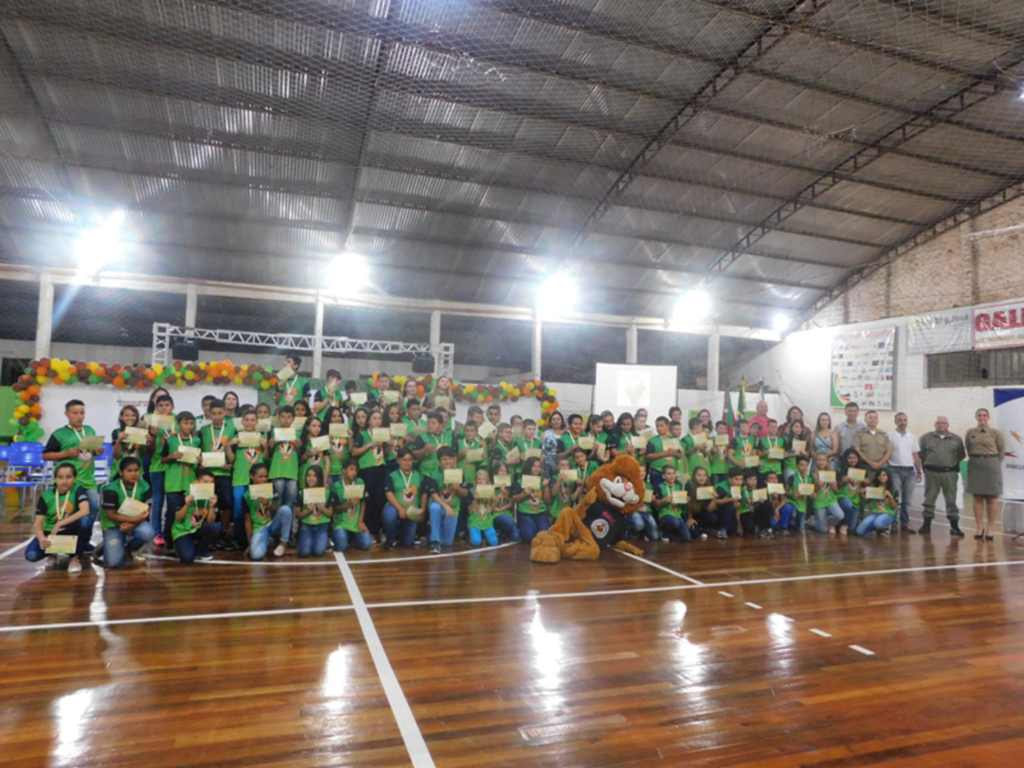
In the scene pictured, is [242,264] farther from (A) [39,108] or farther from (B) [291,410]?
(B) [291,410]

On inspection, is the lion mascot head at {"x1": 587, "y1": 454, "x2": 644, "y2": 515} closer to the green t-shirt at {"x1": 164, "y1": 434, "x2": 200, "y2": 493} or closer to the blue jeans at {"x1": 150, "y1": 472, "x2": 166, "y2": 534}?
the green t-shirt at {"x1": 164, "y1": 434, "x2": 200, "y2": 493}

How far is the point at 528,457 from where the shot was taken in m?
5.92

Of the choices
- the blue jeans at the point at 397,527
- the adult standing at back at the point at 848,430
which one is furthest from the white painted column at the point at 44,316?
the adult standing at back at the point at 848,430

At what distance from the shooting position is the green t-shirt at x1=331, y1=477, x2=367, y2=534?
519cm

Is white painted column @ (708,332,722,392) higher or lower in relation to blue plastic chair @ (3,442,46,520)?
higher

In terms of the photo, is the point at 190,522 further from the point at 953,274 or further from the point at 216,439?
the point at 953,274

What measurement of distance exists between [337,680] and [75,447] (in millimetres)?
3398

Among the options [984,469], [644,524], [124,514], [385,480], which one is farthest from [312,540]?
[984,469]

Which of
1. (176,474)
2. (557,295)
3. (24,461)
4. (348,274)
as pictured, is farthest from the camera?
(557,295)

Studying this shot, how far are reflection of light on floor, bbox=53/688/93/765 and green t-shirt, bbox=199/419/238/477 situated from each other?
9.10 feet

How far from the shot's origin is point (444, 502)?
5.49 metres

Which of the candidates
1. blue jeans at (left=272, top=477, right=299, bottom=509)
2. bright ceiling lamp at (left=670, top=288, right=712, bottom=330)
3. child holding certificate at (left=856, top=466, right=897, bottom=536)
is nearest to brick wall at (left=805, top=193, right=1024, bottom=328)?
bright ceiling lamp at (left=670, top=288, right=712, bottom=330)

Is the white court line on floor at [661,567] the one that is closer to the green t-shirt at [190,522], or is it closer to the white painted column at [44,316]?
the green t-shirt at [190,522]

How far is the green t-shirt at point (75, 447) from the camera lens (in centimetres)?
464
